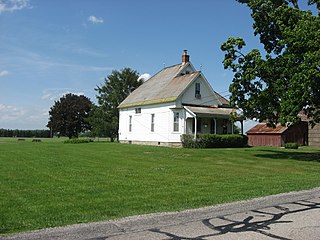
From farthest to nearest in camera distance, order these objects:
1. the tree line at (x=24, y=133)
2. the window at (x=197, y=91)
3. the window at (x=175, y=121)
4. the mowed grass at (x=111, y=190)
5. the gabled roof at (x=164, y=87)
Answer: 1. the tree line at (x=24, y=133)
2. the window at (x=197, y=91)
3. the gabled roof at (x=164, y=87)
4. the window at (x=175, y=121)
5. the mowed grass at (x=111, y=190)

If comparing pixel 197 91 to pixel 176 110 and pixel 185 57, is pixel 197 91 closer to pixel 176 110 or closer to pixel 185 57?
pixel 176 110

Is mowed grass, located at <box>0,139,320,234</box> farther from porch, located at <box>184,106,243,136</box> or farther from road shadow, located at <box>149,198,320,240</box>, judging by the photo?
porch, located at <box>184,106,243,136</box>

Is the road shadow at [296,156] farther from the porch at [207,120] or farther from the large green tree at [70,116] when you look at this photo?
the large green tree at [70,116]

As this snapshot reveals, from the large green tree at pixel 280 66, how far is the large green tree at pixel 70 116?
161 feet

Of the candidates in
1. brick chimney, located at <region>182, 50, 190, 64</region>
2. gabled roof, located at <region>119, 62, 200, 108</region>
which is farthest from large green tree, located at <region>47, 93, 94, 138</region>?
brick chimney, located at <region>182, 50, 190, 64</region>

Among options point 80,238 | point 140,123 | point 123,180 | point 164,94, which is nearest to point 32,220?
point 80,238

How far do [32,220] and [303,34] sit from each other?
18084mm

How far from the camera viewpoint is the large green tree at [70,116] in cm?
6975

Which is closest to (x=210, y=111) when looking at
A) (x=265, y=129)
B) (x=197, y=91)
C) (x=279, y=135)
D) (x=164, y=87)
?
(x=197, y=91)

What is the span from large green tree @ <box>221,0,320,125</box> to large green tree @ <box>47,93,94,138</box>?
48949 mm

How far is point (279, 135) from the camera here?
45.2m

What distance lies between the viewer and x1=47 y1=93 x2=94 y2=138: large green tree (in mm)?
69750

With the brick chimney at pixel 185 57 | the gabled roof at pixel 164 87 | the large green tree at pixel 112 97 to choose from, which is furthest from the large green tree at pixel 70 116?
the brick chimney at pixel 185 57

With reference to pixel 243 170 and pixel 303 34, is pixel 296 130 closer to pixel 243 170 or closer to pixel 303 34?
pixel 303 34
